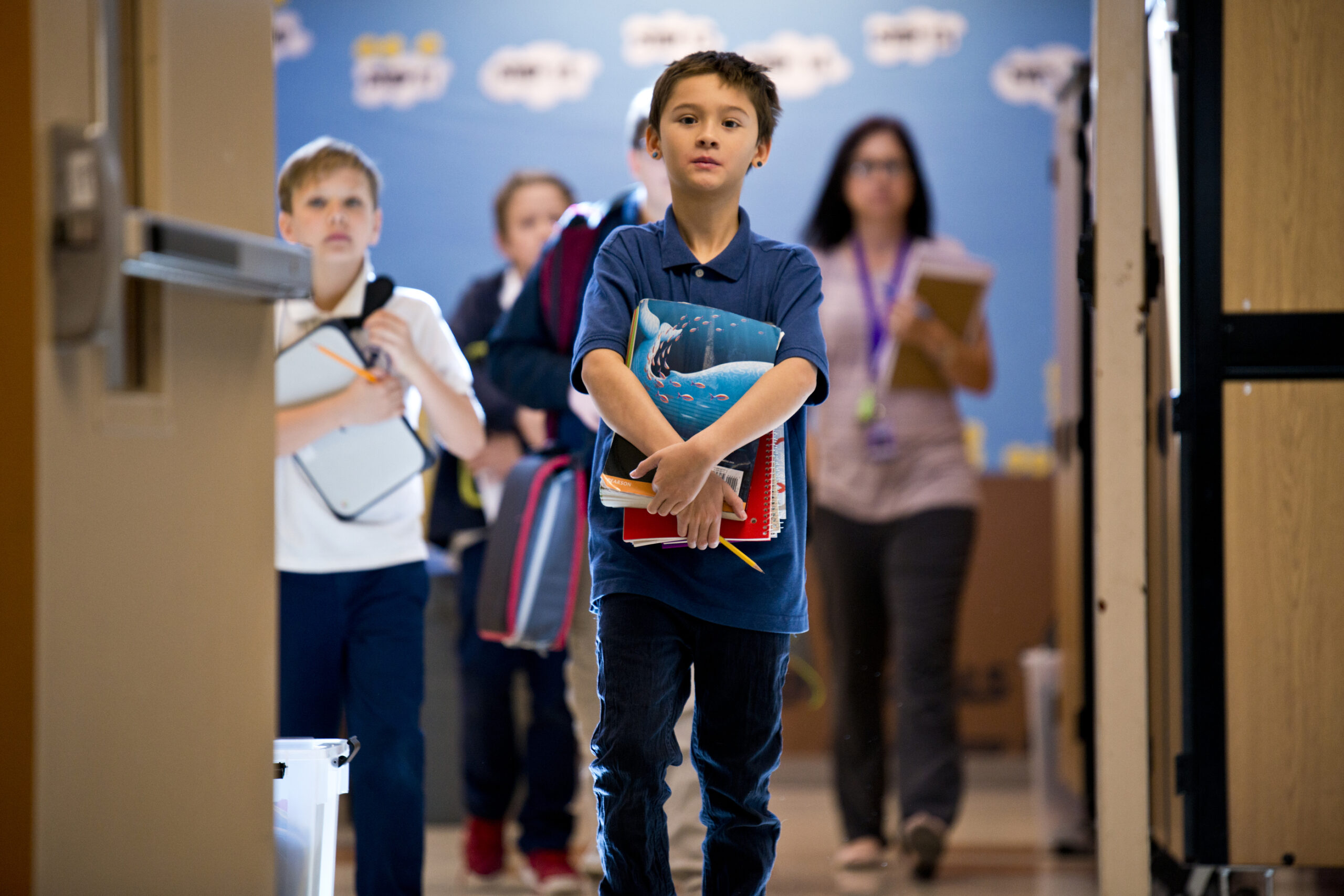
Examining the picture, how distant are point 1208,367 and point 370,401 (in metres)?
1.43

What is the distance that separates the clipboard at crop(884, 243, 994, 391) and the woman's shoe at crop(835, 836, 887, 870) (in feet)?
3.73

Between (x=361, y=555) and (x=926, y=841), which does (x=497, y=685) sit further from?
(x=926, y=841)

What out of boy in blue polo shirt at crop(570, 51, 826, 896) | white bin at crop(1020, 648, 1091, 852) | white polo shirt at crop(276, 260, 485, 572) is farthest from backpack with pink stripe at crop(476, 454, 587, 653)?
white bin at crop(1020, 648, 1091, 852)

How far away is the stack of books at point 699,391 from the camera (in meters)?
1.45

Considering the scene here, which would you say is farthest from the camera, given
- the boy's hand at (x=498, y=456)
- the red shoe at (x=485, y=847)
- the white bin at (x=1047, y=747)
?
the white bin at (x=1047, y=747)

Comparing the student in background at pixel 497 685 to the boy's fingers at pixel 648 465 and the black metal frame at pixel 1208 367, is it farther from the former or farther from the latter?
the black metal frame at pixel 1208 367

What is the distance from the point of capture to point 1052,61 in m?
4.15

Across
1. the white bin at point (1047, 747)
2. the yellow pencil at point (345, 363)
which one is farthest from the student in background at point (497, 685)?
the white bin at point (1047, 747)

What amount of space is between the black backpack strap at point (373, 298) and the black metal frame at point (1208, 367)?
1.38m

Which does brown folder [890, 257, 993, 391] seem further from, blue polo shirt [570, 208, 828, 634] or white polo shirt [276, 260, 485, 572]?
blue polo shirt [570, 208, 828, 634]

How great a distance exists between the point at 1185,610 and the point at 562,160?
276 cm

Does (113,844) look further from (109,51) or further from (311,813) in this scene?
(109,51)

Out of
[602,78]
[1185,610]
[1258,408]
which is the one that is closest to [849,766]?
[1185,610]

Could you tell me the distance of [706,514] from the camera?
1.42 metres
